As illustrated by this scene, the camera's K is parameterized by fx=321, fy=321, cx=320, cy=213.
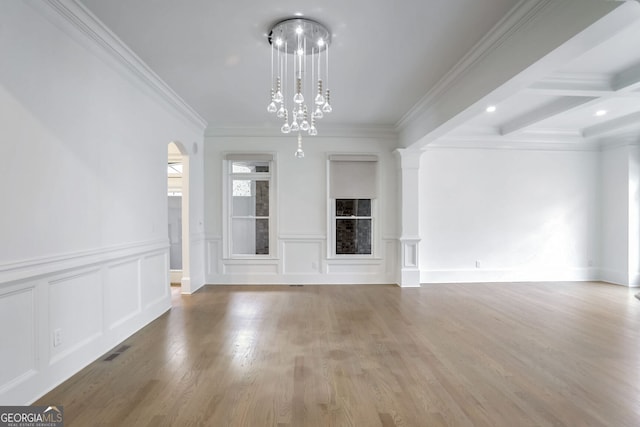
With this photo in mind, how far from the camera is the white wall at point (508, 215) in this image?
19.4ft

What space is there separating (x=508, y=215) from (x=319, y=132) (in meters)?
3.84

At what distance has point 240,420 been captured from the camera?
1.95m

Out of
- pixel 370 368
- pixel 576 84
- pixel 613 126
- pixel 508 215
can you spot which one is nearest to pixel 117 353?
pixel 370 368

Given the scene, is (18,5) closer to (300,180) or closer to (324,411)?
(324,411)

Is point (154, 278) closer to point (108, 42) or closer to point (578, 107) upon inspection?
point (108, 42)

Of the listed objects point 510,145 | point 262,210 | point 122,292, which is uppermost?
point 510,145

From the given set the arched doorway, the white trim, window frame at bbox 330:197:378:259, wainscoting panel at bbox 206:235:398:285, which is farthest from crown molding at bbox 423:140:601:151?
the white trim

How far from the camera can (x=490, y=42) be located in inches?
109

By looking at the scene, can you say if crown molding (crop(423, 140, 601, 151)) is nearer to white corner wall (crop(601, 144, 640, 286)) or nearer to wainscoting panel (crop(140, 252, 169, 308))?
white corner wall (crop(601, 144, 640, 286))

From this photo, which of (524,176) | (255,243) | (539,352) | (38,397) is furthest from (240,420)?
(524,176)

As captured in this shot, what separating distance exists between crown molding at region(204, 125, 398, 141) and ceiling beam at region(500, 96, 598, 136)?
6.44ft

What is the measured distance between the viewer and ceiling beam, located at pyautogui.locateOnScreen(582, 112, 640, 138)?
5.00 m

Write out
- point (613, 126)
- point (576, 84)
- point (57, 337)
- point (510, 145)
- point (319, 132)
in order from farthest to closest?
point (510, 145) → point (319, 132) → point (613, 126) → point (576, 84) → point (57, 337)

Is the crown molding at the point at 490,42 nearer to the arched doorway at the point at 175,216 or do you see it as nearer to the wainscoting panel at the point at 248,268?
the wainscoting panel at the point at 248,268
